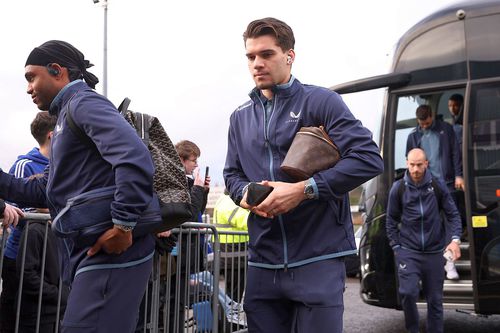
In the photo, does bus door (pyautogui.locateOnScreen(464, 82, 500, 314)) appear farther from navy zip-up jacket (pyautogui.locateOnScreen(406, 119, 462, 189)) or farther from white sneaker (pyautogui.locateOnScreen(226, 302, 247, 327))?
white sneaker (pyautogui.locateOnScreen(226, 302, 247, 327))

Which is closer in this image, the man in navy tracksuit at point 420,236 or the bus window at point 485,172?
the man in navy tracksuit at point 420,236

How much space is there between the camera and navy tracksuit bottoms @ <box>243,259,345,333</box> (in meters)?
2.35

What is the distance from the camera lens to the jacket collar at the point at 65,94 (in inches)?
101

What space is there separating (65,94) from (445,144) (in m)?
5.53

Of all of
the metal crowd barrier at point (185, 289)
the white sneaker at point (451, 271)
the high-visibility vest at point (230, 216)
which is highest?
the high-visibility vest at point (230, 216)

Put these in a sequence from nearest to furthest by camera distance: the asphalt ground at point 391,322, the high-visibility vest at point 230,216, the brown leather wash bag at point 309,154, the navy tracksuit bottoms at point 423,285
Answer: the brown leather wash bag at point 309,154, the navy tracksuit bottoms at point 423,285, the high-visibility vest at point 230,216, the asphalt ground at point 391,322

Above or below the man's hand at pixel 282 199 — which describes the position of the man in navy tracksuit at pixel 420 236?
below

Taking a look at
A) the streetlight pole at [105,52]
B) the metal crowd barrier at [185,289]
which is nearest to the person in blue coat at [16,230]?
the metal crowd barrier at [185,289]

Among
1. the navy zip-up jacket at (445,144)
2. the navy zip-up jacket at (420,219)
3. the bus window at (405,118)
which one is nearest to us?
the navy zip-up jacket at (420,219)

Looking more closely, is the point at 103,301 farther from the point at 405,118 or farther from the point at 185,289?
the point at 405,118

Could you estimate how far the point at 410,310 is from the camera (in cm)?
586

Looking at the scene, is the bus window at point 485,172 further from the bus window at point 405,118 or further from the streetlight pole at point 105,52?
the streetlight pole at point 105,52

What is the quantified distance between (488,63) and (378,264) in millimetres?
2554

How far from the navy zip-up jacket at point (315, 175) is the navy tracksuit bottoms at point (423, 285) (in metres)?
3.63
